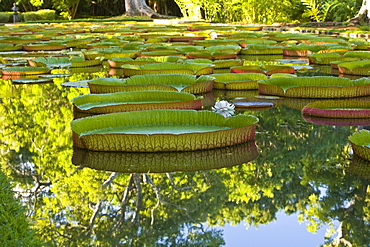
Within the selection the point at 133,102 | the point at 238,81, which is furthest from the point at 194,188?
the point at 238,81

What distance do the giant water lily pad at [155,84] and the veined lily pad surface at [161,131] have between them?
1.29 metres

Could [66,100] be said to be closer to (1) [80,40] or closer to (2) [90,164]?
(2) [90,164]

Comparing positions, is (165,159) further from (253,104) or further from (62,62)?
(62,62)

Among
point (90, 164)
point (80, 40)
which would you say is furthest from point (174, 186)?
point (80, 40)

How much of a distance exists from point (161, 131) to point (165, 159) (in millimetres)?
335

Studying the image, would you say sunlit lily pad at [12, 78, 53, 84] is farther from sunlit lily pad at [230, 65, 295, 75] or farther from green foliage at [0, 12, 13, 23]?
green foliage at [0, 12, 13, 23]

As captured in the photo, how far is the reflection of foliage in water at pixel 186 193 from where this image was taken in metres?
2.06

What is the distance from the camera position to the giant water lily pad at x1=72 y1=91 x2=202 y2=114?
156 inches

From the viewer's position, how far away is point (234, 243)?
6.49 feet

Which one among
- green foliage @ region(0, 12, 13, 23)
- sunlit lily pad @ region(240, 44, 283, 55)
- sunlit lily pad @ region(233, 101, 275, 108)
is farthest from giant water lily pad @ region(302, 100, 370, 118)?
green foliage @ region(0, 12, 13, 23)

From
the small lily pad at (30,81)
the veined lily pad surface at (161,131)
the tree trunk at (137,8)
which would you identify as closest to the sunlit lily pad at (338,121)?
the veined lily pad surface at (161,131)

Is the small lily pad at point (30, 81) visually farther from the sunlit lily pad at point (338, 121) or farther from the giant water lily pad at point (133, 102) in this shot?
the sunlit lily pad at point (338, 121)

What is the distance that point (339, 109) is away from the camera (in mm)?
3857

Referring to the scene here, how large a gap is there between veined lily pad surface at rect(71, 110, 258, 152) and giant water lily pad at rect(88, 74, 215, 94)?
1288 millimetres
